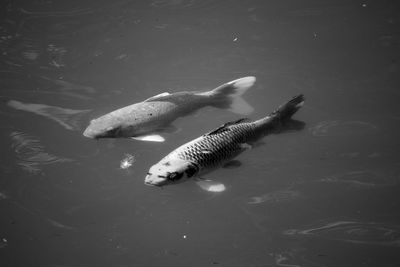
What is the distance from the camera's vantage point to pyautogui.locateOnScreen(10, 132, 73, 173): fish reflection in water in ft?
36.1

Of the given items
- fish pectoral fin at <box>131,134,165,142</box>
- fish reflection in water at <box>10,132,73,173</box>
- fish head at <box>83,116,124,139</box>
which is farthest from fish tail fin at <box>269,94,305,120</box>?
fish reflection in water at <box>10,132,73,173</box>

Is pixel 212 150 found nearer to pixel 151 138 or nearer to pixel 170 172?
pixel 170 172

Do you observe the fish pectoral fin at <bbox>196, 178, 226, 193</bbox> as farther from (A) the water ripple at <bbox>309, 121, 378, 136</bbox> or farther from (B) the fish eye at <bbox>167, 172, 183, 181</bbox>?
(A) the water ripple at <bbox>309, 121, 378, 136</bbox>

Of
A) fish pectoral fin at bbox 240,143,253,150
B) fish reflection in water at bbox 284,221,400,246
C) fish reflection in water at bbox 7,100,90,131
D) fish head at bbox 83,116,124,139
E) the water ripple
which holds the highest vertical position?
fish head at bbox 83,116,124,139

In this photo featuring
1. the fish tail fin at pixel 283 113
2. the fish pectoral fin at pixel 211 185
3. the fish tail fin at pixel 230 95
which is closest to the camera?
the fish pectoral fin at pixel 211 185

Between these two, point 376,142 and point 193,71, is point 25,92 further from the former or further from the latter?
point 376,142

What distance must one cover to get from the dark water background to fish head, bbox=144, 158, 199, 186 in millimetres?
6072

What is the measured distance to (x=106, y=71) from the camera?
1152cm

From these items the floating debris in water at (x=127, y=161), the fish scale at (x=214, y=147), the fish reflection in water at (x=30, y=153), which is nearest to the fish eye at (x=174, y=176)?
the fish scale at (x=214, y=147)

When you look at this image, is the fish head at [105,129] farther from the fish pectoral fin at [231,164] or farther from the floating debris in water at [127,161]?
the floating debris in water at [127,161]

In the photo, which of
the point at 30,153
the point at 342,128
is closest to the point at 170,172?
the point at 30,153

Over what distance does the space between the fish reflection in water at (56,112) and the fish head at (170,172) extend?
838 centimetres

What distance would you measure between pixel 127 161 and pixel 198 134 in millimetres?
2680

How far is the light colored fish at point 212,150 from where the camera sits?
400 centimetres
